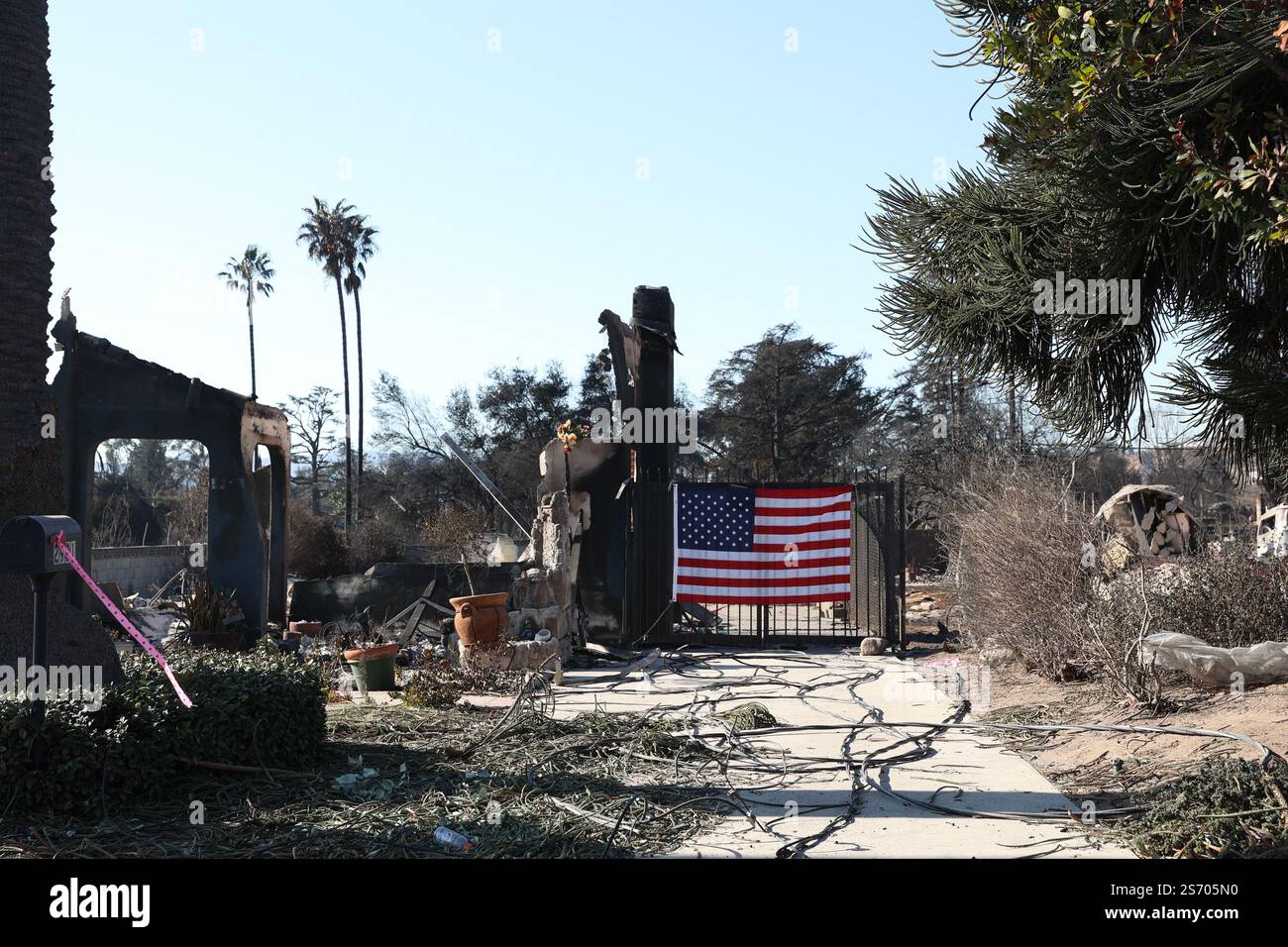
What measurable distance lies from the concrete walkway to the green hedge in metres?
2.79

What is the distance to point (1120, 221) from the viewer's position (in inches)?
306

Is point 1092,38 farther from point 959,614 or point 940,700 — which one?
point 959,614

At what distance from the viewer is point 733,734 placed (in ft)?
25.4

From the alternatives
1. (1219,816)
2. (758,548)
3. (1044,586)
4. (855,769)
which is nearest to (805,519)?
(758,548)

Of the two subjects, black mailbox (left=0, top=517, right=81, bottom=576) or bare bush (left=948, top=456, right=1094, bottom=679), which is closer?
black mailbox (left=0, top=517, right=81, bottom=576)

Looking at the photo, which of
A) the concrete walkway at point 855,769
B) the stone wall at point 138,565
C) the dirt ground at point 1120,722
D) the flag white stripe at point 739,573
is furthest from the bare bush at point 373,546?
the dirt ground at point 1120,722

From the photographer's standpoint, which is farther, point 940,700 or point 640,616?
point 640,616

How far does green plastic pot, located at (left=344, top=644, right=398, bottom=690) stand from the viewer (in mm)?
10156

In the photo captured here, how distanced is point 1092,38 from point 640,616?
9.86 meters

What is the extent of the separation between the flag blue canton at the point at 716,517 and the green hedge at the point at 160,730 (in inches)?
296

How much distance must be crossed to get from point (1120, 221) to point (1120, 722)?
3710 mm

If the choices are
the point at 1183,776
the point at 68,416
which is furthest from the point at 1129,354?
the point at 68,416

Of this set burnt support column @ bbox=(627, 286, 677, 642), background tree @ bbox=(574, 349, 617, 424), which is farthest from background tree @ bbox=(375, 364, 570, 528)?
burnt support column @ bbox=(627, 286, 677, 642)

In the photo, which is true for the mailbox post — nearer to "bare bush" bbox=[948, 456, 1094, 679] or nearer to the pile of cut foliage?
the pile of cut foliage
